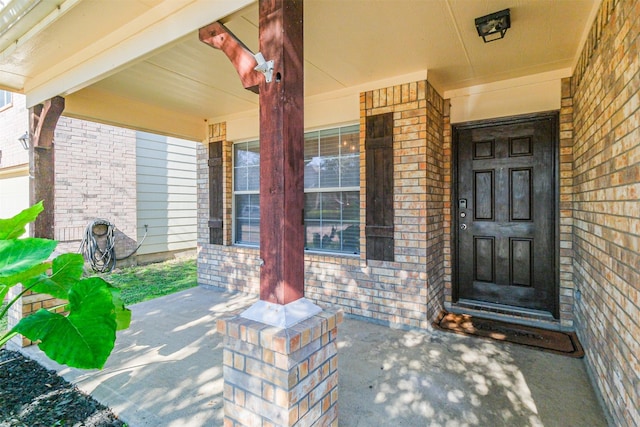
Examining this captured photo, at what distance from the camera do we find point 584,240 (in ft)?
8.43

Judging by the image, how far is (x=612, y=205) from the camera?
1818 millimetres

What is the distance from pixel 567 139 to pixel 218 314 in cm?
402

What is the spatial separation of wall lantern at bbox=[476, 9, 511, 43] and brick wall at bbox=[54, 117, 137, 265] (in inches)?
265

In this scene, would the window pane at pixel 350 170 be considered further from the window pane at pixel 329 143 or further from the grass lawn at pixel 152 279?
the grass lawn at pixel 152 279

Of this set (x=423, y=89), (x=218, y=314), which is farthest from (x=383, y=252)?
(x=218, y=314)

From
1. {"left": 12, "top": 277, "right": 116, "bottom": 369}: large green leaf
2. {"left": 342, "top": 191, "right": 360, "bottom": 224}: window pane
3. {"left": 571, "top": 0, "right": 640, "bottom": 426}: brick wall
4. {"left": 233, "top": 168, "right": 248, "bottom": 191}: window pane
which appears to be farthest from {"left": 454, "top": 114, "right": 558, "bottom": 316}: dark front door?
{"left": 12, "top": 277, "right": 116, "bottom": 369}: large green leaf

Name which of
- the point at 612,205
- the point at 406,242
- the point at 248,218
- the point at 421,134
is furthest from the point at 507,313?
the point at 248,218

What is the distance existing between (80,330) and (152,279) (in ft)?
16.5

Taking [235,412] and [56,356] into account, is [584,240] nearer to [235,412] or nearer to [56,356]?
[235,412]

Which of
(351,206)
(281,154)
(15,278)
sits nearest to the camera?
(15,278)

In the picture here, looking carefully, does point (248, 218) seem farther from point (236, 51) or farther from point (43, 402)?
point (236, 51)

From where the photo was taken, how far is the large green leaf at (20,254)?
1.11 m

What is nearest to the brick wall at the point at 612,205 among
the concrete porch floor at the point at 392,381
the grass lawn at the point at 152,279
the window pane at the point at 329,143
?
the concrete porch floor at the point at 392,381

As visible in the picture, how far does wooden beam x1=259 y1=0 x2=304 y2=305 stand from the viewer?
1.54 metres
